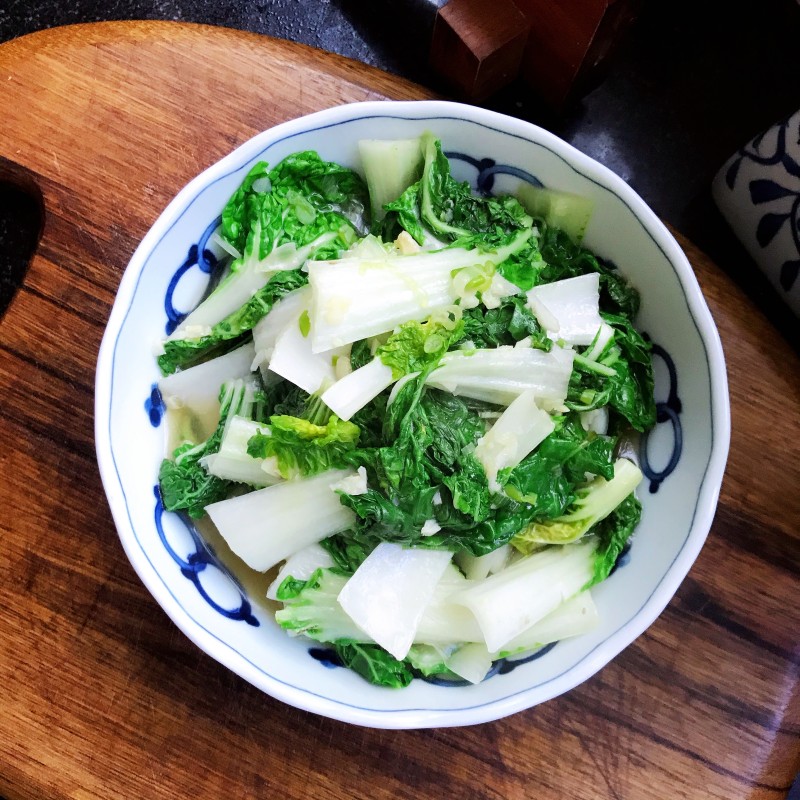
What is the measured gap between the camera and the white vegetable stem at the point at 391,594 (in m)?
1.41

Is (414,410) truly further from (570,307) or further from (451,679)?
(451,679)

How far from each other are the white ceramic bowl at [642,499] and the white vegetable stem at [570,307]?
0.42 feet

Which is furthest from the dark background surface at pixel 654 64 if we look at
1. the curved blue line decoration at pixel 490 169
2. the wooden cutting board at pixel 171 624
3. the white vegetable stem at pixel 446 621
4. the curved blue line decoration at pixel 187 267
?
the white vegetable stem at pixel 446 621

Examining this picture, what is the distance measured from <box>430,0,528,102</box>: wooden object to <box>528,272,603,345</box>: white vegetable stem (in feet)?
3.00

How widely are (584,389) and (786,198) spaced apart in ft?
3.42

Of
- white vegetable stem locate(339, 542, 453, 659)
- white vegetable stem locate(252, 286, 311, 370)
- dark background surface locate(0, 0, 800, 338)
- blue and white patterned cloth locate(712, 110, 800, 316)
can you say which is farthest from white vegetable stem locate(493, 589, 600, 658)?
dark background surface locate(0, 0, 800, 338)

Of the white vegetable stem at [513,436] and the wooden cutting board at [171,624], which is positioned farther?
the wooden cutting board at [171,624]

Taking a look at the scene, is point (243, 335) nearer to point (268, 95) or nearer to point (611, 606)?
point (268, 95)

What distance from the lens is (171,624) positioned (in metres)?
1.70

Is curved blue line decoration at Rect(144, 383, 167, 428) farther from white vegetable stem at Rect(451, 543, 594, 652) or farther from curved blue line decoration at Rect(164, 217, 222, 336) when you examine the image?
white vegetable stem at Rect(451, 543, 594, 652)

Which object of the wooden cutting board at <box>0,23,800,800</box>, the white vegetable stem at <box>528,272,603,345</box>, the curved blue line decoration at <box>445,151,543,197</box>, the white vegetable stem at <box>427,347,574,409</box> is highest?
the curved blue line decoration at <box>445,151,543,197</box>

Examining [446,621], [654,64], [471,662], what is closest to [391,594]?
[446,621]

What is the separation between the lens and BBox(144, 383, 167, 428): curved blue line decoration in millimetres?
1545

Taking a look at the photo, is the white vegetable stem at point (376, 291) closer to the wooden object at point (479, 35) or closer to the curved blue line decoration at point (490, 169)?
the curved blue line decoration at point (490, 169)
